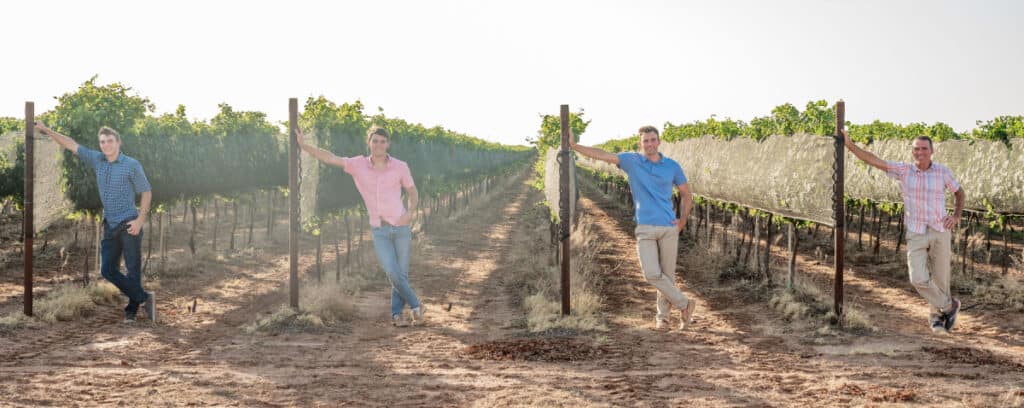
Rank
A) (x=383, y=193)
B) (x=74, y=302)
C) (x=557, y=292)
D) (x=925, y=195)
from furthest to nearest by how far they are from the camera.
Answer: (x=557, y=292)
(x=74, y=302)
(x=383, y=193)
(x=925, y=195)

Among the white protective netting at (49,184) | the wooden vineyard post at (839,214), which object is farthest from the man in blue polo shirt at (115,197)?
the wooden vineyard post at (839,214)

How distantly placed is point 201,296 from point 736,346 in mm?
8143

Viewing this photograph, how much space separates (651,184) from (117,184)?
5222 millimetres

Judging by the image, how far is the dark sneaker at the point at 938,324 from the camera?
25.1 feet

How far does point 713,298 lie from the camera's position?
416 inches

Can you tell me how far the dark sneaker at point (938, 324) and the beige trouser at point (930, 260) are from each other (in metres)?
0.49

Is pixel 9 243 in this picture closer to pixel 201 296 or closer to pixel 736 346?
pixel 201 296

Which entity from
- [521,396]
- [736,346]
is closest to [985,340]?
[736,346]

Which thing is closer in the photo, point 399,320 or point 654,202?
point 654,202

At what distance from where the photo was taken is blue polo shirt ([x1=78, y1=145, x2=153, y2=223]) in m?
7.58

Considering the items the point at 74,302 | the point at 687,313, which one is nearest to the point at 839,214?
the point at 687,313

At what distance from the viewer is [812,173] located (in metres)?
10.5

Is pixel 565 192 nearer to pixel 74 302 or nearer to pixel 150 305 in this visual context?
pixel 150 305

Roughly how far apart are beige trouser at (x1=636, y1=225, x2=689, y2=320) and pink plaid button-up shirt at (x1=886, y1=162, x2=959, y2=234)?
2169 millimetres
